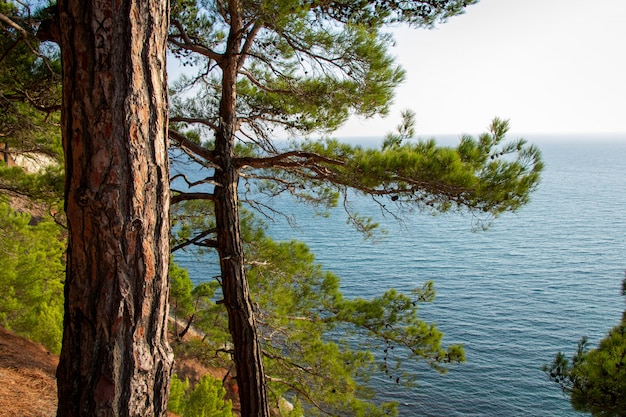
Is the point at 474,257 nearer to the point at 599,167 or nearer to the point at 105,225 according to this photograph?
the point at 105,225

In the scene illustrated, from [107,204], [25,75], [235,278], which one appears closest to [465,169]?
[235,278]

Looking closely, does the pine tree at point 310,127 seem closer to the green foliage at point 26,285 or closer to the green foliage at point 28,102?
the green foliage at point 28,102

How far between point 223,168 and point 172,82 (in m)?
1.70

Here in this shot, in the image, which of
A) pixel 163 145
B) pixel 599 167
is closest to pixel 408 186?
pixel 163 145

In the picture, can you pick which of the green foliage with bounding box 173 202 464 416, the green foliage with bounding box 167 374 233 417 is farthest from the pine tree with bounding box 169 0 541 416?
the green foliage with bounding box 167 374 233 417

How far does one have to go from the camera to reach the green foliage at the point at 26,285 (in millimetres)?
6906

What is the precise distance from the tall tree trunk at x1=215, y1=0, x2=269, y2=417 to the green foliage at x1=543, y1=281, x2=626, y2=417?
88.7 inches

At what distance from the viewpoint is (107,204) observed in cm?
165

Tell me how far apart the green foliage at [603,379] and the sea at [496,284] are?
8.94 feet

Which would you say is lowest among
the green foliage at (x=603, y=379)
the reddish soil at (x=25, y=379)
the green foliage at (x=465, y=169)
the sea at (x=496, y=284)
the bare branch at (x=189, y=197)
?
the sea at (x=496, y=284)

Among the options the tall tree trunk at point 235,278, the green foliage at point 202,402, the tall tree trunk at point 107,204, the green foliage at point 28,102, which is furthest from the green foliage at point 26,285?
the tall tree trunk at point 107,204

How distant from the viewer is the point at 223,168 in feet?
12.9

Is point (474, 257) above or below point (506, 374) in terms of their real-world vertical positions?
above

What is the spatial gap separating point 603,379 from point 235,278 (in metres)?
2.66
